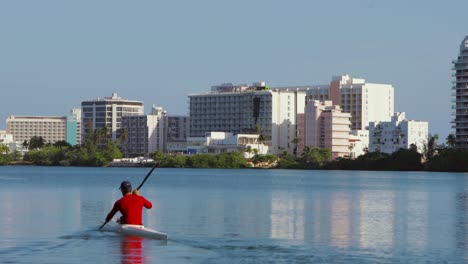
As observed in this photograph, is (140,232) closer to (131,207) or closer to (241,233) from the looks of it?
(131,207)

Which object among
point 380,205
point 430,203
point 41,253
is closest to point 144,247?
point 41,253

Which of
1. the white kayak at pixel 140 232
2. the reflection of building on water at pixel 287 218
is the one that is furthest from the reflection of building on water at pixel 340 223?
the white kayak at pixel 140 232

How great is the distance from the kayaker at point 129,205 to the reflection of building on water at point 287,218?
673 centimetres

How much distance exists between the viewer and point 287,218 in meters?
49.9

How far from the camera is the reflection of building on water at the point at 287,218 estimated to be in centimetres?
3984

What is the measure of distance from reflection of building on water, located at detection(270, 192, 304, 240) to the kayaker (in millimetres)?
6732

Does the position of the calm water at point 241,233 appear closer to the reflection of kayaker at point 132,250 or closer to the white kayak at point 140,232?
the reflection of kayaker at point 132,250

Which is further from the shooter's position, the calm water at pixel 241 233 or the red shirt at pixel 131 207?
the red shirt at pixel 131 207

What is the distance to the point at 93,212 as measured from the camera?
52.0 m

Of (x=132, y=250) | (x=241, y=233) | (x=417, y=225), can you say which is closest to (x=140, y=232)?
(x=132, y=250)

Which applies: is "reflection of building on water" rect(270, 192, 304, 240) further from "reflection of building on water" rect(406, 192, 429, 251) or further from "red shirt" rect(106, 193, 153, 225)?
"red shirt" rect(106, 193, 153, 225)

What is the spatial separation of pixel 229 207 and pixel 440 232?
749 inches

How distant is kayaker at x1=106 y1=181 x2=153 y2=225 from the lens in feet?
108

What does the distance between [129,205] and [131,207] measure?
0.18 metres
